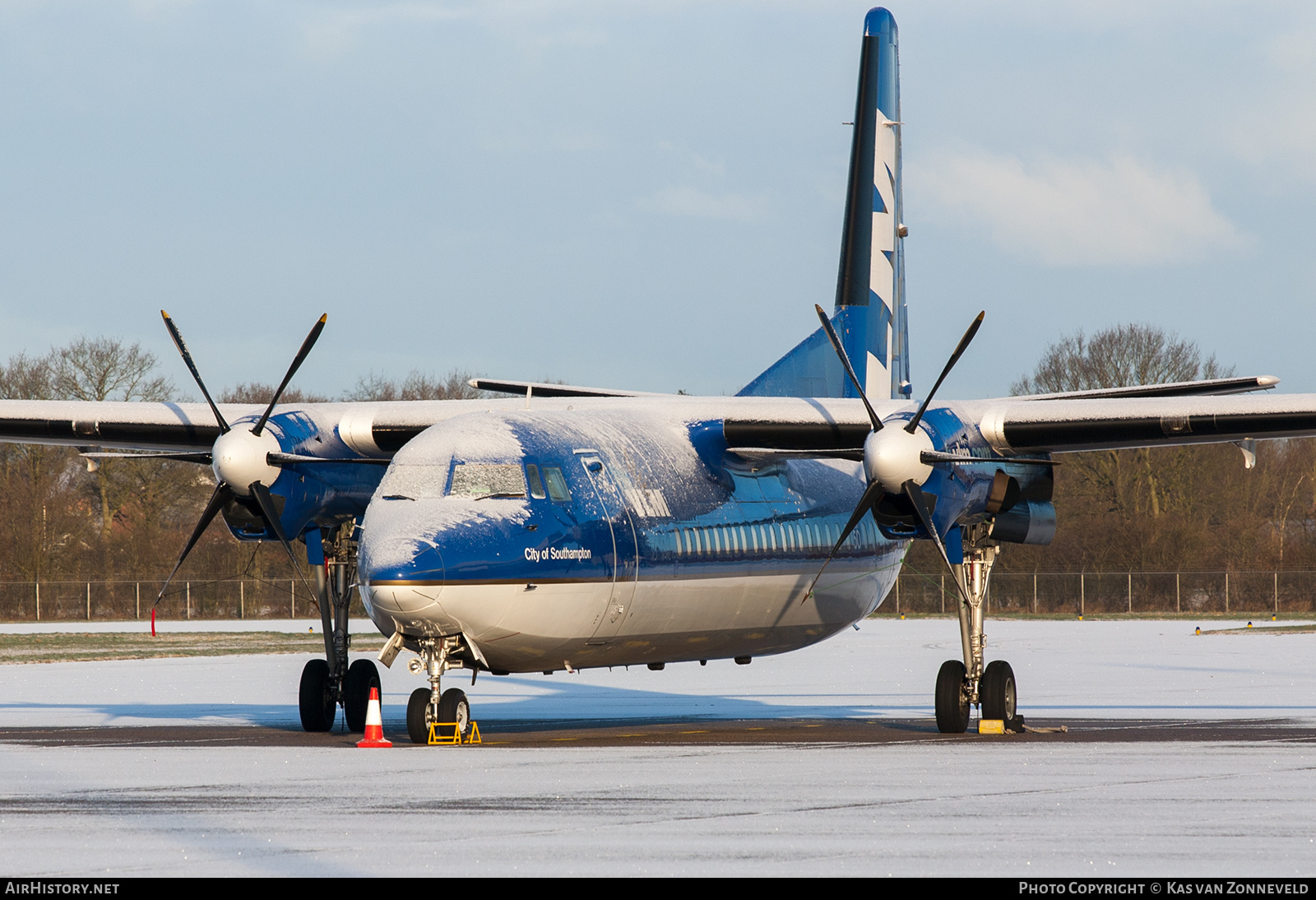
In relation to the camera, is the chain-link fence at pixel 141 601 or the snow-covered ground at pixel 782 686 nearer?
the snow-covered ground at pixel 782 686

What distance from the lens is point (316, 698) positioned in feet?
59.8

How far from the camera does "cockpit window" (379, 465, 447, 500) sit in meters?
14.7

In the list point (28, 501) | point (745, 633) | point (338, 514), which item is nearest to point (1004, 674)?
point (745, 633)

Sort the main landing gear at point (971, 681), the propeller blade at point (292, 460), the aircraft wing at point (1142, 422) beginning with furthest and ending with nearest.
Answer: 1. the main landing gear at point (971, 681)
2. the propeller blade at point (292, 460)
3. the aircraft wing at point (1142, 422)

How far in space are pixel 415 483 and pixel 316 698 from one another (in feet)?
14.8

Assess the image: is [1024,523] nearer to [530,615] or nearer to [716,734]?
[716,734]

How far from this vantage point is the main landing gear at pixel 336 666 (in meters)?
18.2

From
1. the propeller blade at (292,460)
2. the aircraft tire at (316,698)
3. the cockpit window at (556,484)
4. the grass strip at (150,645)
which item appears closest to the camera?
the cockpit window at (556,484)

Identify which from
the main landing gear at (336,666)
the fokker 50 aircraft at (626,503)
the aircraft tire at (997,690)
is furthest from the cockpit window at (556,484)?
the aircraft tire at (997,690)

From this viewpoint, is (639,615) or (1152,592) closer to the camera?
(639,615)

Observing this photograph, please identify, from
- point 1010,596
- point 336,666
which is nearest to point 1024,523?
point 336,666

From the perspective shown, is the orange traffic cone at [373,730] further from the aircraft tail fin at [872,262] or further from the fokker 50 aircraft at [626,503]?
the aircraft tail fin at [872,262]

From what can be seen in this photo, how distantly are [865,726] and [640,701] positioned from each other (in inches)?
266

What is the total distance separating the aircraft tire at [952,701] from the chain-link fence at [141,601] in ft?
140
